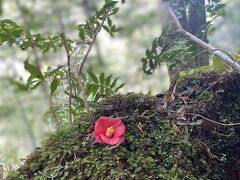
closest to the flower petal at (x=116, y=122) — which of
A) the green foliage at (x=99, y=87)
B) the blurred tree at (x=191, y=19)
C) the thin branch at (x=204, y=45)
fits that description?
the green foliage at (x=99, y=87)

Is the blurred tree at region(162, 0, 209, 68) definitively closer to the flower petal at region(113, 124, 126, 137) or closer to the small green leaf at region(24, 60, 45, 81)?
the small green leaf at region(24, 60, 45, 81)

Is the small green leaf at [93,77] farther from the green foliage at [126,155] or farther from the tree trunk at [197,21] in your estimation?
the tree trunk at [197,21]

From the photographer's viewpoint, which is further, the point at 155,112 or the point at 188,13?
the point at 188,13

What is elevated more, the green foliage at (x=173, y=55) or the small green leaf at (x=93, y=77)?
the green foliage at (x=173, y=55)

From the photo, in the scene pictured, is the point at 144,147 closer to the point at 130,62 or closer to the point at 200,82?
the point at 200,82

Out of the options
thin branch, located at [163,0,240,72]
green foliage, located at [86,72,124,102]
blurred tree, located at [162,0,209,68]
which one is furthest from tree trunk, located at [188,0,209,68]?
green foliage, located at [86,72,124,102]

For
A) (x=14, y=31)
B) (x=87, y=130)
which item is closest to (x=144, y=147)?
(x=87, y=130)

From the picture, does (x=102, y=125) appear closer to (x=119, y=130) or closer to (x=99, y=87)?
(x=119, y=130)
